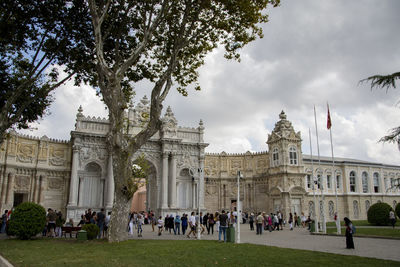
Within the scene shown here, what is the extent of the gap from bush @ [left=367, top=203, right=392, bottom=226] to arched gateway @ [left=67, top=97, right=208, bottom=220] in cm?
1717

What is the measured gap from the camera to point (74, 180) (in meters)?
32.4

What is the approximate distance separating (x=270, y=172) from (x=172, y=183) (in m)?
12.6

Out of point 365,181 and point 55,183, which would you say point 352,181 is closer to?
point 365,181

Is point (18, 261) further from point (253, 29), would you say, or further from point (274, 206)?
point (274, 206)

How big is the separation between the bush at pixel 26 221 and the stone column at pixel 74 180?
13599 mm

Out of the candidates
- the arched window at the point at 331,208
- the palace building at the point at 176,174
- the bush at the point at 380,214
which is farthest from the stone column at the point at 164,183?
the arched window at the point at 331,208

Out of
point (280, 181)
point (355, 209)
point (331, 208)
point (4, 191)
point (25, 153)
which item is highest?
point (25, 153)

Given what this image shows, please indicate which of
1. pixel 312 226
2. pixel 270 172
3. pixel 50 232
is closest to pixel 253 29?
pixel 312 226

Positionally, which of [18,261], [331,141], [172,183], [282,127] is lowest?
[18,261]

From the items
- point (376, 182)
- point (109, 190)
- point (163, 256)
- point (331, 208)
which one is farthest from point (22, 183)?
point (376, 182)

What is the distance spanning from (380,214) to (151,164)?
23.8m

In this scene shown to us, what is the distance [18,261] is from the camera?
1152 cm

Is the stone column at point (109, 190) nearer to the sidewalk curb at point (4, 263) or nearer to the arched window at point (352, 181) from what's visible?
the sidewalk curb at point (4, 263)

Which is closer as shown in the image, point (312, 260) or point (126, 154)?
point (312, 260)
